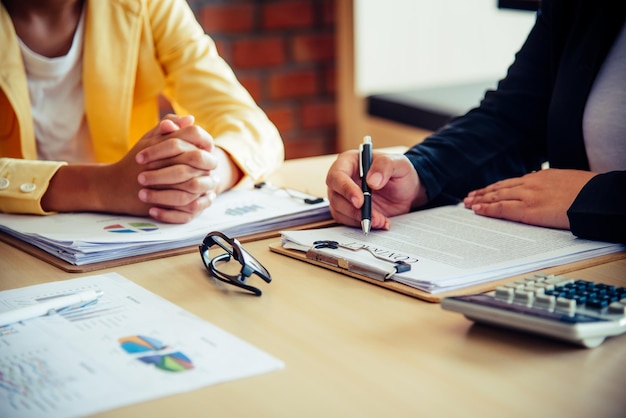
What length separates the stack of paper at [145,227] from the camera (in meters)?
0.96

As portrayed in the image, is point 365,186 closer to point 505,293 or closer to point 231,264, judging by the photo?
point 231,264

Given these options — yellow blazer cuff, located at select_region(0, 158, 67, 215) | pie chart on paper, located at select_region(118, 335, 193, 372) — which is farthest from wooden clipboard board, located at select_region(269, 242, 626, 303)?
yellow blazer cuff, located at select_region(0, 158, 67, 215)

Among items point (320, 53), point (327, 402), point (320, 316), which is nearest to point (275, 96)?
point (320, 53)

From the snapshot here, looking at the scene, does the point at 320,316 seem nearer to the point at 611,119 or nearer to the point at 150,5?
the point at 611,119

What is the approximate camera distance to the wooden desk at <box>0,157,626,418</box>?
1.91ft

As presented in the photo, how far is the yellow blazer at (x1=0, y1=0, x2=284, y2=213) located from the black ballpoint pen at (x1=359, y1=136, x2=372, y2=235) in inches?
11.7

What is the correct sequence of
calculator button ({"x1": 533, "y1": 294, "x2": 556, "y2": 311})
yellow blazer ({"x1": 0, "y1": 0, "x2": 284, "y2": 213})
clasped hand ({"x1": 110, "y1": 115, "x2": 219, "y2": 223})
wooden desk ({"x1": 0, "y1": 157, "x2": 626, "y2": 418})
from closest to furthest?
wooden desk ({"x1": 0, "y1": 157, "x2": 626, "y2": 418})
calculator button ({"x1": 533, "y1": 294, "x2": 556, "y2": 311})
clasped hand ({"x1": 110, "y1": 115, "x2": 219, "y2": 223})
yellow blazer ({"x1": 0, "y1": 0, "x2": 284, "y2": 213})

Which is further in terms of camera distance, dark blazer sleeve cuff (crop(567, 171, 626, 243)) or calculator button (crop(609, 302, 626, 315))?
dark blazer sleeve cuff (crop(567, 171, 626, 243))

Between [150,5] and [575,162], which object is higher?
[150,5]

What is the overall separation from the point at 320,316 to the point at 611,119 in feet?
Result: 1.95

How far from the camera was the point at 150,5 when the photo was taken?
151 centimetres

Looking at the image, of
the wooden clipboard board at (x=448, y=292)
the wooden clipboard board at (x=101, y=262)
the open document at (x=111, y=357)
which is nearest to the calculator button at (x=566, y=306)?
the wooden clipboard board at (x=448, y=292)

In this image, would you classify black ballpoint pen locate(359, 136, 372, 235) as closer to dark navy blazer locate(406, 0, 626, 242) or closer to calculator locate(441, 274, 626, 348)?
dark navy blazer locate(406, 0, 626, 242)

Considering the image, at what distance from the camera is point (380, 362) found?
657 millimetres
